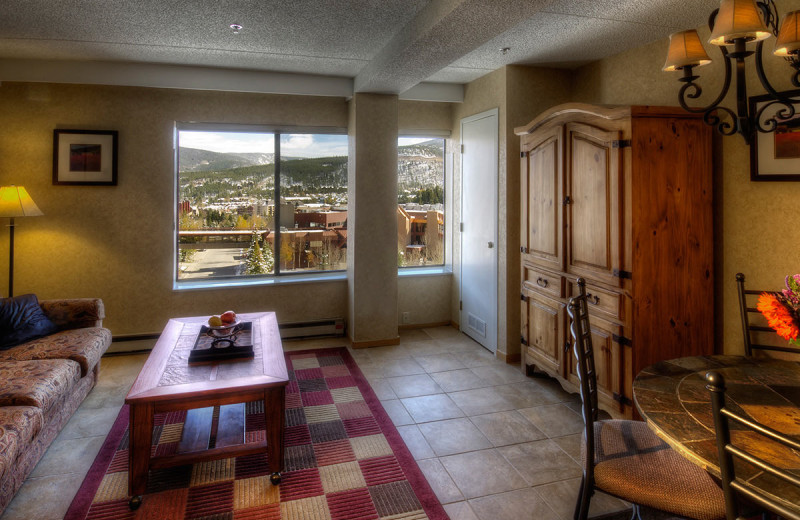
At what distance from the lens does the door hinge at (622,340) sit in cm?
287

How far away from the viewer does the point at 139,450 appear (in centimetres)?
232

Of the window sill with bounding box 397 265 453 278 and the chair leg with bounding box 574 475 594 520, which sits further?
the window sill with bounding box 397 265 453 278

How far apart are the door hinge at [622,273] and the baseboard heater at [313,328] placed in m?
2.99

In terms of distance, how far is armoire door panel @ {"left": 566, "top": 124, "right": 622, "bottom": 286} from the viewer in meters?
2.95

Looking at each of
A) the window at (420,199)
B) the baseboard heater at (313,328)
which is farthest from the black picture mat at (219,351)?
the window at (420,199)

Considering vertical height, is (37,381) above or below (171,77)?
below

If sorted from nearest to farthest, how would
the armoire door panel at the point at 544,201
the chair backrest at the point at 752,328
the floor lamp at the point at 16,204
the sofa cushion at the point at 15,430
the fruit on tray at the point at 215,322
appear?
1. the sofa cushion at the point at 15,430
2. the chair backrest at the point at 752,328
3. the fruit on tray at the point at 215,322
4. the armoire door panel at the point at 544,201
5. the floor lamp at the point at 16,204

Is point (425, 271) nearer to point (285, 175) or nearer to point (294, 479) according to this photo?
point (285, 175)

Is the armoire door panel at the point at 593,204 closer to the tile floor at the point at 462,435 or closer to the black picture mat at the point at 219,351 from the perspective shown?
the tile floor at the point at 462,435

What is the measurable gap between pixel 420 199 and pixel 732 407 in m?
4.25

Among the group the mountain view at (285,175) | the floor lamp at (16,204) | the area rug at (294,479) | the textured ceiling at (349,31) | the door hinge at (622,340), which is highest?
the textured ceiling at (349,31)

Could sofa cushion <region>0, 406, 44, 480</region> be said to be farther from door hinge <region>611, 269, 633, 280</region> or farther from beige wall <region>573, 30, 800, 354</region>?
beige wall <region>573, 30, 800, 354</region>

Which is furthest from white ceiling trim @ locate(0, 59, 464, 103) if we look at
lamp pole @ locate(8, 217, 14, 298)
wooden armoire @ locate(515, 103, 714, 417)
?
wooden armoire @ locate(515, 103, 714, 417)

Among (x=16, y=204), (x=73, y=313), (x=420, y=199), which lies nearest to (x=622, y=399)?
(x=420, y=199)
